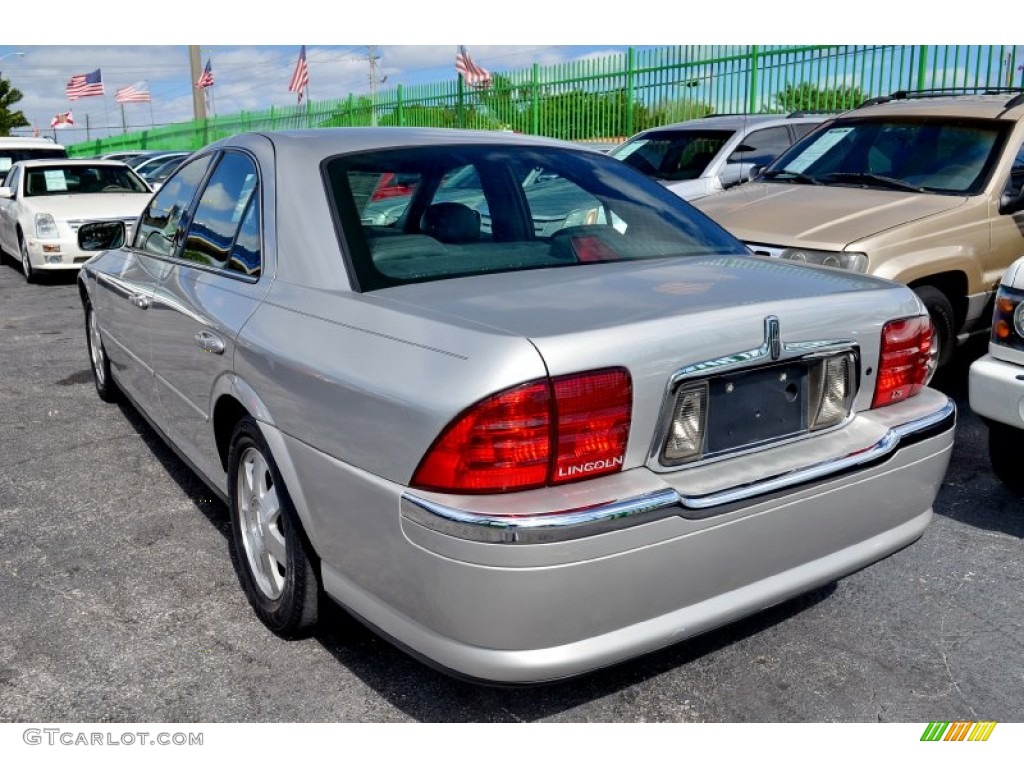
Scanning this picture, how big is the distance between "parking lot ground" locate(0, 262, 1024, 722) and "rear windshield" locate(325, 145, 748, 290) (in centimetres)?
111

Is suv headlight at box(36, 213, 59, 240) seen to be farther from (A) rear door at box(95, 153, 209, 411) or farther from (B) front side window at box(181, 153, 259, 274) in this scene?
(B) front side window at box(181, 153, 259, 274)

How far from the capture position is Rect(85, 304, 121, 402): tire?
19.2 feet

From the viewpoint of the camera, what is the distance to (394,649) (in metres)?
3.11

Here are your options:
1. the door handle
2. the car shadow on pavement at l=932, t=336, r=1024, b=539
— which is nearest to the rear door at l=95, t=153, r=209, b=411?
the door handle

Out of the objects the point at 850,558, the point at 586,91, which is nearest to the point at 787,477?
the point at 850,558

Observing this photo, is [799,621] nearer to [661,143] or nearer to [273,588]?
[273,588]

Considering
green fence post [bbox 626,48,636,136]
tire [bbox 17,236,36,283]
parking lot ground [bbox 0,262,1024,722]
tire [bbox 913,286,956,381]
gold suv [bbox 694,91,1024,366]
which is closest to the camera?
parking lot ground [bbox 0,262,1024,722]

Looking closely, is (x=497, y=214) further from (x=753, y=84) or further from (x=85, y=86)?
(x=85, y=86)

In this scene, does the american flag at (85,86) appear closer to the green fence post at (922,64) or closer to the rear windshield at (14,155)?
the rear windshield at (14,155)

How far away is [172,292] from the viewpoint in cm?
384

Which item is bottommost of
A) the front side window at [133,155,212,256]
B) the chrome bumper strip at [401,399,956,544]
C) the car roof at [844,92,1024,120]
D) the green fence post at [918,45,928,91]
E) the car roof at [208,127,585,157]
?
the chrome bumper strip at [401,399,956,544]

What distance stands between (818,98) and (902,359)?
11362mm

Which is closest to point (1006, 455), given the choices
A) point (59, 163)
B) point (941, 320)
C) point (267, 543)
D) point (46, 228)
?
point (941, 320)
